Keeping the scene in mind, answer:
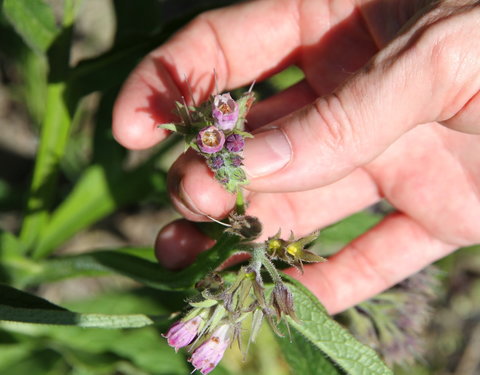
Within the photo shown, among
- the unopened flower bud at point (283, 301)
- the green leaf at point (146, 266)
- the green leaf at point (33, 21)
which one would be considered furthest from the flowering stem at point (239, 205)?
the green leaf at point (33, 21)

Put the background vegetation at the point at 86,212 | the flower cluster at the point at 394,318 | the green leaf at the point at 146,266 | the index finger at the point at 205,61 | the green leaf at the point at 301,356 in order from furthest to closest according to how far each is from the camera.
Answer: the flower cluster at the point at 394,318
the background vegetation at the point at 86,212
the index finger at the point at 205,61
the green leaf at the point at 301,356
the green leaf at the point at 146,266

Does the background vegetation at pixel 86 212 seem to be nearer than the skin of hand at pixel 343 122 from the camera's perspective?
No

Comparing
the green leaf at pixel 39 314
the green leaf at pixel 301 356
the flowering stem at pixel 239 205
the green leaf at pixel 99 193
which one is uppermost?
the flowering stem at pixel 239 205

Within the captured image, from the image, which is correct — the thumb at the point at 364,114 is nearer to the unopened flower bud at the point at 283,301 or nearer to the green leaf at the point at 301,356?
the unopened flower bud at the point at 283,301

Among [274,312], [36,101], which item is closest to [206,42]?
[274,312]

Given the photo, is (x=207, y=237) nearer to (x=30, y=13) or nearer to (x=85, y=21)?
(x=30, y=13)

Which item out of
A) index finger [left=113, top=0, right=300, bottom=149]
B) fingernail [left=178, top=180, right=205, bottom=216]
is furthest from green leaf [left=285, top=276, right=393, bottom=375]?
index finger [left=113, top=0, right=300, bottom=149]

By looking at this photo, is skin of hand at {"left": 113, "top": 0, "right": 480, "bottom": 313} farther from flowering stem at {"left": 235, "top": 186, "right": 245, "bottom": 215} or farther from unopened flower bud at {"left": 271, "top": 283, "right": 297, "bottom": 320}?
unopened flower bud at {"left": 271, "top": 283, "right": 297, "bottom": 320}
